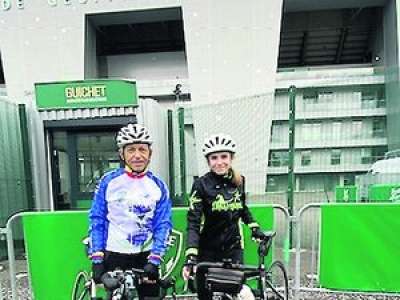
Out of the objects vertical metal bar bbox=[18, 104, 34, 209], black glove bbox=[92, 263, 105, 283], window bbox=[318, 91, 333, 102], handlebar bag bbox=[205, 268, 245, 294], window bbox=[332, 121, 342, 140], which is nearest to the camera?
handlebar bag bbox=[205, 268, 245, 294]

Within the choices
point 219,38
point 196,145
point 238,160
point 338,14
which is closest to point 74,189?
point 196,145

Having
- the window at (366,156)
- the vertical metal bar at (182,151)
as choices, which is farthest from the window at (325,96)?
the vertical metal bar at (182,151)

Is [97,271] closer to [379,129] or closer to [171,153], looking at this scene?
[171,153]

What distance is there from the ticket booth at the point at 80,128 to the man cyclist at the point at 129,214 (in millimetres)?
4691

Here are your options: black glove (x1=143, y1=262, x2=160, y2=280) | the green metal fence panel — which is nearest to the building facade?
the green metal fence panel

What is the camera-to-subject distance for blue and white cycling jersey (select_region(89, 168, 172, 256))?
2.81 metres

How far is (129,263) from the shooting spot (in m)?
2.88

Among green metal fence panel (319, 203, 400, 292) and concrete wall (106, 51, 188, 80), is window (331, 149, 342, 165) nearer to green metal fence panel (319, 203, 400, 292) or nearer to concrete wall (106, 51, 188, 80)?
green metal fence panel (319, 203, 400, 292)

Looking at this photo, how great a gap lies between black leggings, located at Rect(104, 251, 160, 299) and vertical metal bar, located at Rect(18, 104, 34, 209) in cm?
522

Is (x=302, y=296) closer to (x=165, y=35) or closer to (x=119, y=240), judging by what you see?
(x=119, y=240)

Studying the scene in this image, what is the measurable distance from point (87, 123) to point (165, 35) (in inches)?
878

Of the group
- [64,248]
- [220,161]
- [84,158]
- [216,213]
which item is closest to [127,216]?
[216,213]

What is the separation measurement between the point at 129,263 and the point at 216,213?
0.81m

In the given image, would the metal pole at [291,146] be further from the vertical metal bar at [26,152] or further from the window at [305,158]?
the vertical metal bar at [26,152]
